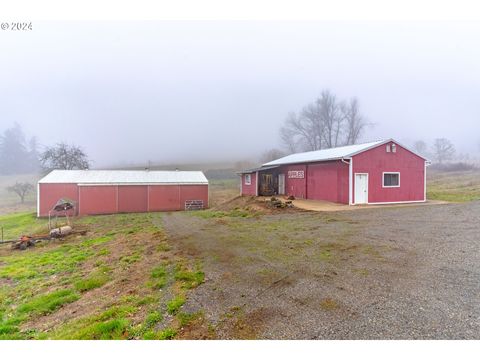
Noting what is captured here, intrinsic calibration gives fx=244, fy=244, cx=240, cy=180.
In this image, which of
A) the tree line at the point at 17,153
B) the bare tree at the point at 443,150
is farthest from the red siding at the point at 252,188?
the bare tree at the point at 443,150

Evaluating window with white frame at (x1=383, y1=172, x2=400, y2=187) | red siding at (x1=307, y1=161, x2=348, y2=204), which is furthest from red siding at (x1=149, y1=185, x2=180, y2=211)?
window with white frame at (x1=383, y1=172, x2=400, y2=187)

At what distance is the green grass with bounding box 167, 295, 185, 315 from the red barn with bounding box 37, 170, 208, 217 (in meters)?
18.2

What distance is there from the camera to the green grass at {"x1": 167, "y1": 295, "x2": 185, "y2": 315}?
345 cm

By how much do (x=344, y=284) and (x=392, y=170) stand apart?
1424 cm

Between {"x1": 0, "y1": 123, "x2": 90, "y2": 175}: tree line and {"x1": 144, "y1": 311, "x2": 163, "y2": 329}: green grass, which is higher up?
{"x1": 0, "y1": 123, "x2": 90, "y2": 175}: tree line

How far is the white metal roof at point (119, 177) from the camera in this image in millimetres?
19469

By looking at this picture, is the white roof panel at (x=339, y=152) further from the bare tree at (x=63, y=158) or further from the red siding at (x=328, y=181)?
the bare tree at (x=63, y=158)

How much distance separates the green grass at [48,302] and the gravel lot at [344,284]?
2.50 metres

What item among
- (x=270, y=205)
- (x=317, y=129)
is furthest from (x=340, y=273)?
(x=317, y=129)

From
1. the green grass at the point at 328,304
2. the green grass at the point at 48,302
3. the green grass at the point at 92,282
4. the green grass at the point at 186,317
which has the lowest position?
the green grass at the point at 48,302

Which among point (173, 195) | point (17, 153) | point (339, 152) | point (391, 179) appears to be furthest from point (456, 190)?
point (17, 153)

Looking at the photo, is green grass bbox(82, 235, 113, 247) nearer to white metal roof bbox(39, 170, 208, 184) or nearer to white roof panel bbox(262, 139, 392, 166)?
white metal roof bbox(39, 170, 208, 184)
